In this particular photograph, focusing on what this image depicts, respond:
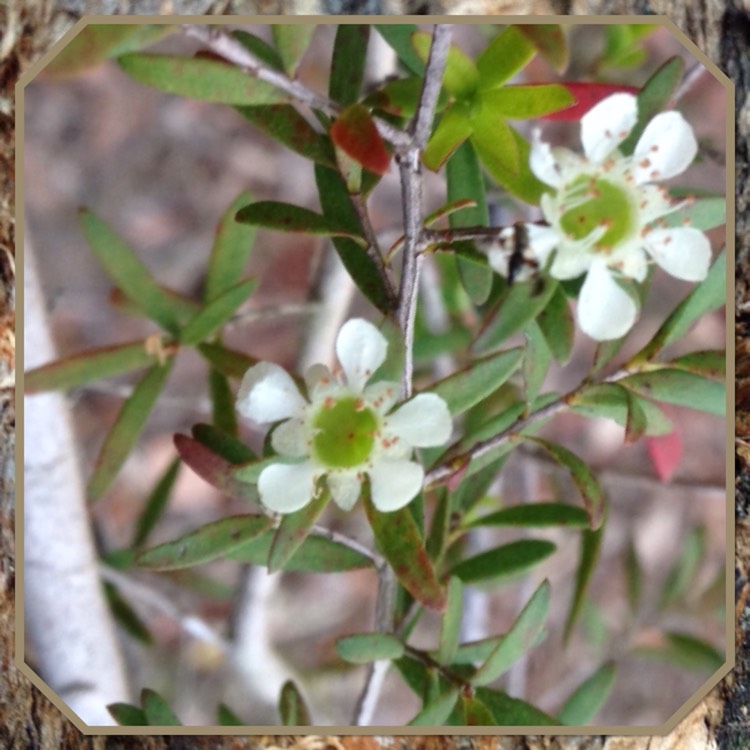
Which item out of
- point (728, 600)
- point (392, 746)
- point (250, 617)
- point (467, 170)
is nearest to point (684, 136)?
point (467, 170)

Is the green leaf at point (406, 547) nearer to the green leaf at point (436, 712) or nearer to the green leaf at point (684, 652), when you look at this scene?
the green leaf at point (436, 712)

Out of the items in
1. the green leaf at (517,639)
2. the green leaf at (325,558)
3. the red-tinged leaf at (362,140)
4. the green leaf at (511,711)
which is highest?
the red-tinged leaf at (362,140)

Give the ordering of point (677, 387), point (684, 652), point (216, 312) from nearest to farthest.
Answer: point (677, 387) → point (216, 312) → point (684, 652)

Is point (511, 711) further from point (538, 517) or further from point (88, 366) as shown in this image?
point (88, 366)

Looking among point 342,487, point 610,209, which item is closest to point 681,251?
point 610,209

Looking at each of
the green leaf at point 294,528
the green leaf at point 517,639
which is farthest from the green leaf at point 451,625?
the green leaf at point 294,528

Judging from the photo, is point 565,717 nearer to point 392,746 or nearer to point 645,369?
point 392,746

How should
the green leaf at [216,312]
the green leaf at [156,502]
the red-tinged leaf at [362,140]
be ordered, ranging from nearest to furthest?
the red-tinged leaf at [362,140], the green leaf at [216,312], the green leaf at [156,502]
